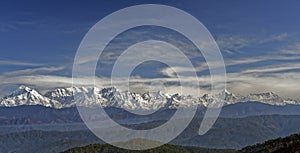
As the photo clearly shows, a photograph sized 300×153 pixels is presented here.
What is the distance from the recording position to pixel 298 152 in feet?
281

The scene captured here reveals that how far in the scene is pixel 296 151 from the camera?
8762 cm

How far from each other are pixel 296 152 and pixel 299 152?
24.5 inches

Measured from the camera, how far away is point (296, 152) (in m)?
85.8

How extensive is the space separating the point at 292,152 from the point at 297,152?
2.49m

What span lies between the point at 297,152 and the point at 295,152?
2.74 ft

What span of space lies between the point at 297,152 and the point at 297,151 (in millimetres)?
1663

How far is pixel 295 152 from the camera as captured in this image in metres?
86.4

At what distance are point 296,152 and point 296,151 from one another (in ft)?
6.33

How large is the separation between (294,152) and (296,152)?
108 centimetres

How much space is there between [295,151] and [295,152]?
2.20 meters

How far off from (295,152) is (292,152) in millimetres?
1654

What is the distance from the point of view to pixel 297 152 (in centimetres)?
8562

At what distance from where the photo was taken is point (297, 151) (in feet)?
286

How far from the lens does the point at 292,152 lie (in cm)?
8806
